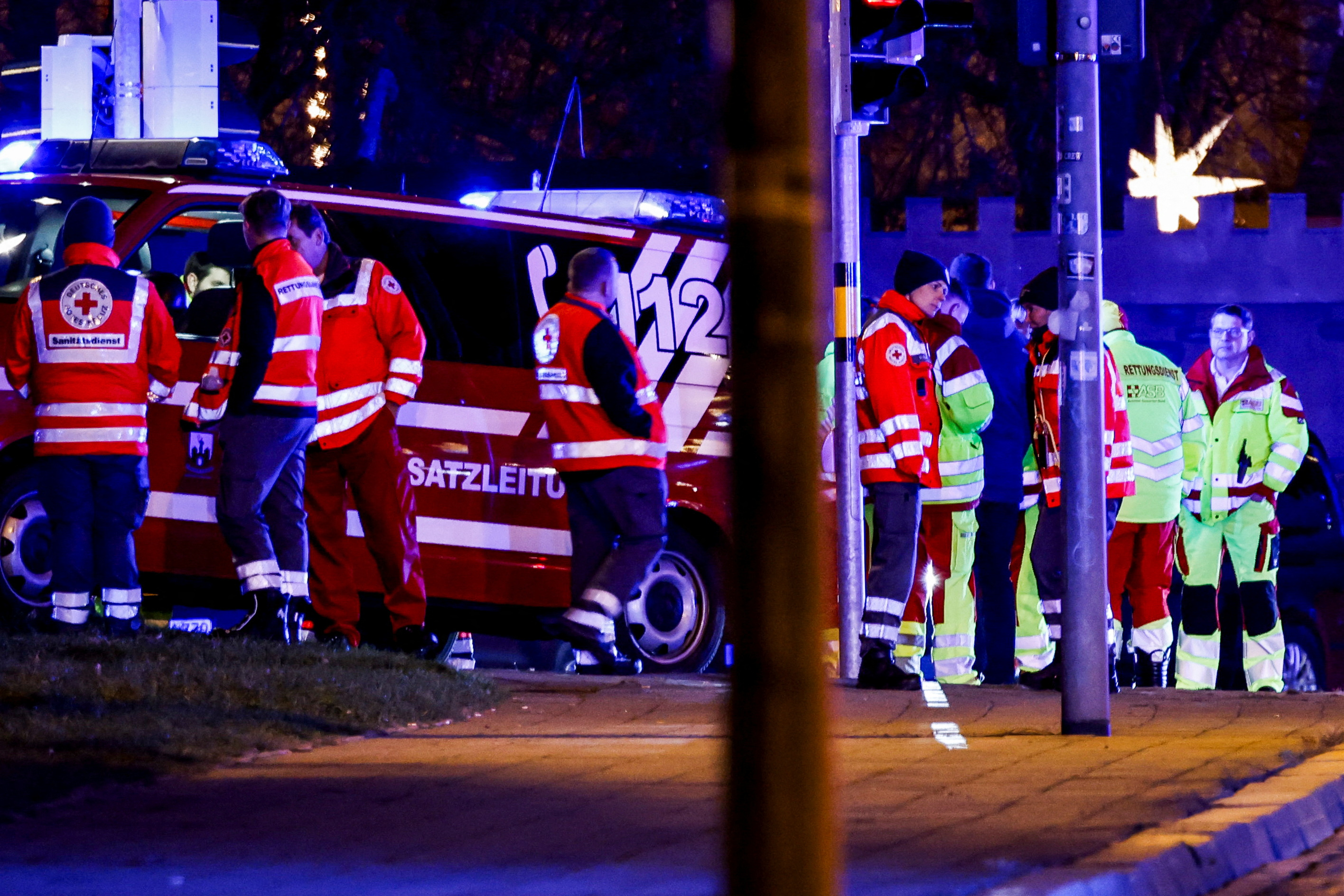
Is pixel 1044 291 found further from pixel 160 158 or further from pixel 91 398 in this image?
pixel 91 398

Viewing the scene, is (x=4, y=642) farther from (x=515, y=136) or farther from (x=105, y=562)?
(x=515, y=136)

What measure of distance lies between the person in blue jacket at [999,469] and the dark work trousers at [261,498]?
12.2 feet

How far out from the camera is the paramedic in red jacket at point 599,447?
32.3 ft

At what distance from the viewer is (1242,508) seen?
12.0m

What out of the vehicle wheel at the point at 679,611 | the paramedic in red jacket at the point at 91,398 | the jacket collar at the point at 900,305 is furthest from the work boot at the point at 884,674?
the paramedic in red jacket at the point at 91,398

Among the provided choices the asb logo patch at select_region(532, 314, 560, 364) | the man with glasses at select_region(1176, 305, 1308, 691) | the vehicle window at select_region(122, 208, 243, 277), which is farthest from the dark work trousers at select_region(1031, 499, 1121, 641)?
the vehicle window at select_region(122, 208, 243, 277)

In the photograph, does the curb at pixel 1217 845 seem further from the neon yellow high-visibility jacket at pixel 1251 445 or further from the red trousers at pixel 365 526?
the neon yellow high-visibility jacket at pixel 1251 445

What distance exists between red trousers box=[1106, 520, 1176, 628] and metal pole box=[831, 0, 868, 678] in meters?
1.48

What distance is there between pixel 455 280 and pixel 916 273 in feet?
7.34

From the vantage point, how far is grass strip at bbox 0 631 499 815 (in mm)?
7027

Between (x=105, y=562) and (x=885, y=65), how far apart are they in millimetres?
4021

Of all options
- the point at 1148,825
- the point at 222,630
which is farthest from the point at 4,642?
the point at 1148,825

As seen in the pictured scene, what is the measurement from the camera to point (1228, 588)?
12.4m

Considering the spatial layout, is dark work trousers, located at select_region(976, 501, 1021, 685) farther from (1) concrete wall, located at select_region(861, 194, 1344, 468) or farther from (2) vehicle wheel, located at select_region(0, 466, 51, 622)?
(1) concrete wall, located at select_region(861, 194, 1344, 468)
